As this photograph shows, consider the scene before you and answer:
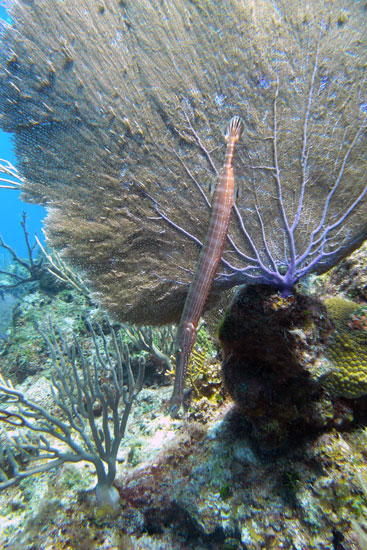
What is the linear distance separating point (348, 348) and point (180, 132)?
299 centimetres

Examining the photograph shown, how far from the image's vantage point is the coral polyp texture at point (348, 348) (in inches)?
105

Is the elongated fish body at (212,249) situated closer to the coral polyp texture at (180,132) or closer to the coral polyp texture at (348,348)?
the coral polyp texture at (180,132)

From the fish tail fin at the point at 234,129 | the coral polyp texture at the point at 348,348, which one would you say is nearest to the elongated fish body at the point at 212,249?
the fish tail fin at the point at 234,129

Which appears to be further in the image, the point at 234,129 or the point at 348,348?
the point at 348,348

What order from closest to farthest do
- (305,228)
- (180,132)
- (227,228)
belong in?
(227,228), (305,228), (180,132)

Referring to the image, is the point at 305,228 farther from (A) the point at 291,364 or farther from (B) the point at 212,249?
(A) the point at 291,364

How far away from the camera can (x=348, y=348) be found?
285 cm

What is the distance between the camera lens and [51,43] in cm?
351

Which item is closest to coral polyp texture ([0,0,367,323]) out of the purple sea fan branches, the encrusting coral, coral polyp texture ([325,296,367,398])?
the purple sea fan branches

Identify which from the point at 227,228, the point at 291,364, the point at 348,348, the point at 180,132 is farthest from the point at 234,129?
the point at 348,348

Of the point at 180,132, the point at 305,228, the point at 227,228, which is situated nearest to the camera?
the point at 227,228

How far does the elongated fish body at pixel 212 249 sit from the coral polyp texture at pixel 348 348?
4.83 feet

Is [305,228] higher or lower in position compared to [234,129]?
lower

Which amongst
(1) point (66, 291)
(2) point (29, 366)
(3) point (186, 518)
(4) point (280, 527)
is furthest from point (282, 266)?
(1) point (66, 291)
